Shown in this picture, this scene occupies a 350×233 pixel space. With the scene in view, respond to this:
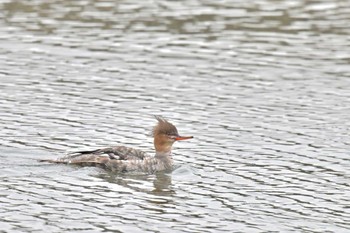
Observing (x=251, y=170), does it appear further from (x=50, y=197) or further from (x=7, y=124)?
(x=7, y=124)

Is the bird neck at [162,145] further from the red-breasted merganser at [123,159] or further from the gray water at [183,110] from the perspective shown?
the gray water at [183,110]

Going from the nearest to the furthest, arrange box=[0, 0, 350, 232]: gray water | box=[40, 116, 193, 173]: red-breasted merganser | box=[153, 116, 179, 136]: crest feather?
1. box=[0, 0, 350, 232]: gray water
2. box=[40, 116, 193, 173]: red-breasted merganser
3. box=[153, 116, 179, 136]: crest feather

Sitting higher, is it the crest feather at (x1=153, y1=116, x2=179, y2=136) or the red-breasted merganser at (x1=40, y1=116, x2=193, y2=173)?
the crest feather at (x1=153, y1=116, x2=179, y2=136)

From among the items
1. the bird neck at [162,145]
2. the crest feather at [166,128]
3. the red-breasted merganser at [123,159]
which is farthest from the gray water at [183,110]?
the crest feather at [166,128]

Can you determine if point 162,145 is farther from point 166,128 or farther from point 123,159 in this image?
point 123,159

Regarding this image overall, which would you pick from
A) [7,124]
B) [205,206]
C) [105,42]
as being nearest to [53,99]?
[7,124]

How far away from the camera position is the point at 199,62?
25.1 m

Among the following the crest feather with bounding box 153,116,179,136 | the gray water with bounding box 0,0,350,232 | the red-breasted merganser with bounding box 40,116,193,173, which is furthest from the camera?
the crest feather with bounding box 153,116,179,136

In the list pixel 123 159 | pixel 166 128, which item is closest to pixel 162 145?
pixel 166 128

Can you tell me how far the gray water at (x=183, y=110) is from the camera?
48.4 feet

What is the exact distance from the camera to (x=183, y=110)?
68.6 feet

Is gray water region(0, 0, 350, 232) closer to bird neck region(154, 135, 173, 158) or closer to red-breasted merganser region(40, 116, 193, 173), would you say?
red-breasted merganser region(40, 116, 193, 173)

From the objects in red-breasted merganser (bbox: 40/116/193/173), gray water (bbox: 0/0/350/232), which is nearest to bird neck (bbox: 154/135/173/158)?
red-breasted merganser (bbox: 40/116/193/173)

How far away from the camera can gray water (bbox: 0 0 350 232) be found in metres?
14.8
